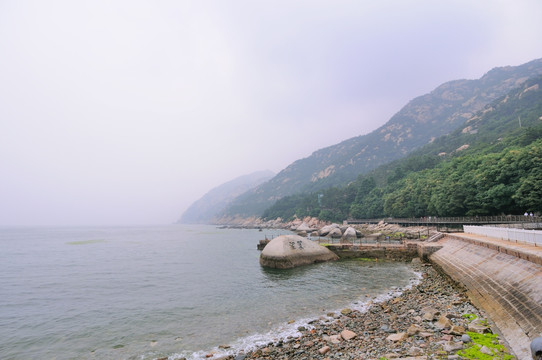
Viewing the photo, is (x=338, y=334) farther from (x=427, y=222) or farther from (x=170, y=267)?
(x=427, y=222)

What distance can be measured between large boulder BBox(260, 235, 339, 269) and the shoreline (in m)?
15.6

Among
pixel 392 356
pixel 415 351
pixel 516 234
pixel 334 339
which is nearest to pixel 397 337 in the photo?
pixel 415 351

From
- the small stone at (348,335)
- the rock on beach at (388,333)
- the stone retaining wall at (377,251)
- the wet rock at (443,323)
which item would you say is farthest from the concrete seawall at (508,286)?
the stone retaining wall at (377,251)

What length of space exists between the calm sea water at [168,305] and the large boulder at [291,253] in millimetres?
1525

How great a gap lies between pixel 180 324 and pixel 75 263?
119 feet

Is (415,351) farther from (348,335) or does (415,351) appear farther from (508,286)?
(508,286)

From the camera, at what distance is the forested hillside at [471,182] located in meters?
46.8

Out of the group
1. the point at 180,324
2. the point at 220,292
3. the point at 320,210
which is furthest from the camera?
the point at 320,210

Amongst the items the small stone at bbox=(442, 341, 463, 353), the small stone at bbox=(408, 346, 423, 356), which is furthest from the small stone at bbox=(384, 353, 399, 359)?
the small stone at bbox=(442, 341, 463, 353)

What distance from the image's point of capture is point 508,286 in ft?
41.2

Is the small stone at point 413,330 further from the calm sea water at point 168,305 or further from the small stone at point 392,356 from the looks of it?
the calm sea water at point 168,305

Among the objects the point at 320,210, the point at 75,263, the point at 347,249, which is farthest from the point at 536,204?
the point at 320,210

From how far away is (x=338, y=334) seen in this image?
1256cm

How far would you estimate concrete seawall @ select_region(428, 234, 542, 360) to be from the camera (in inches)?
349
